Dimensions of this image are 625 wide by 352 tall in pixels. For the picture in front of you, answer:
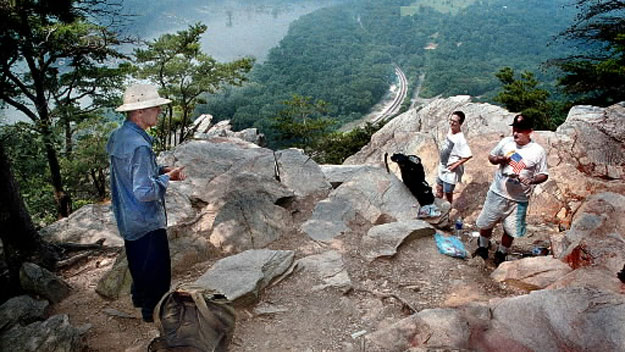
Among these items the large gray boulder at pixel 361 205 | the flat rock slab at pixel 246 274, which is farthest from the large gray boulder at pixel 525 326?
the large gray boulder at pixel 361 205

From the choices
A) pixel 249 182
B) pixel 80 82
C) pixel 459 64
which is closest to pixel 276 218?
pixel 249 182

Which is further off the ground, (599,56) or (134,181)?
(134,181)

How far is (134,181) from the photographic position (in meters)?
2.95

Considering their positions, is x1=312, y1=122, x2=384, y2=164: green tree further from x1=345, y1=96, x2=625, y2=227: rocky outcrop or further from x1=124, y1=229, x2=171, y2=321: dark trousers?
x1=124, y1=229, x2=171, y2=321: dark trousers

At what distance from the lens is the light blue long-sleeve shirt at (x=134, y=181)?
2945mm

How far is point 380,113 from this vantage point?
76.1 m

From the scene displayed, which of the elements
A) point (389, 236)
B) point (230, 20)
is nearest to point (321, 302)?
point (389, 236)

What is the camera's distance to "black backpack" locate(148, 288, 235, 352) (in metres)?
2.88

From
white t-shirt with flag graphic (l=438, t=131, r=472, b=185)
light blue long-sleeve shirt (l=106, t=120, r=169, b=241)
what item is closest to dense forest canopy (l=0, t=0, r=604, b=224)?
light blue long-sleeve shirt (l=106, t=120, r=169, b=241)

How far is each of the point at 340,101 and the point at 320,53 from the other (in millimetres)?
36636

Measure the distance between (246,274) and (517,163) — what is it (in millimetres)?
3298

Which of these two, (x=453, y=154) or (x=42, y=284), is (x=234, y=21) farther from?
(x=42, y=284)

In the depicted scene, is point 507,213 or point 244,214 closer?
point 507,213

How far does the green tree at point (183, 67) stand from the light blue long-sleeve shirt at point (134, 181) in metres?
15.3
